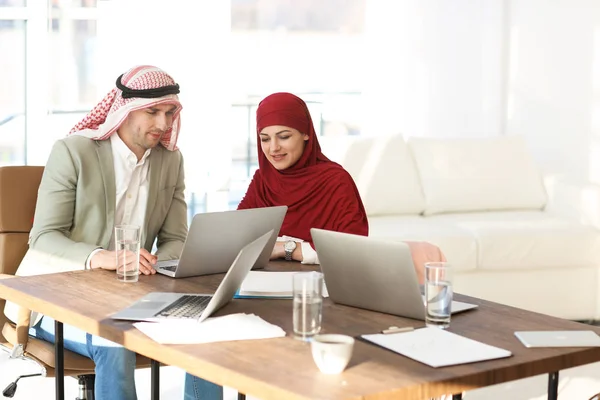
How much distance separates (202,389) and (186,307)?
2.34ft

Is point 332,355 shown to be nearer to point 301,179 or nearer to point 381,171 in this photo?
point 301,179

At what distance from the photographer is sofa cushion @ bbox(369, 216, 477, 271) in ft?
15.6

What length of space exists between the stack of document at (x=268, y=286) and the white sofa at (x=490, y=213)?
7.32ft

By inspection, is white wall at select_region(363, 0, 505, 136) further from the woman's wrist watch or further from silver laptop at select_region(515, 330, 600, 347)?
silver laptop at select_region(515, 330, 600, 347)

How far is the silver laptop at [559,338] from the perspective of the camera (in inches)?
75.9

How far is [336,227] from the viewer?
3086 millimetres

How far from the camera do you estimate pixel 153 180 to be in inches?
119

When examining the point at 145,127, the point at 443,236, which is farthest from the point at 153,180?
the point at 443,236

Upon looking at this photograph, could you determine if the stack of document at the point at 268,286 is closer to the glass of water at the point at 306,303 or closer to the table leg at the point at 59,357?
the glass of water at the point at 306,303

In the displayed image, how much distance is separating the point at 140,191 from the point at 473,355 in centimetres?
145

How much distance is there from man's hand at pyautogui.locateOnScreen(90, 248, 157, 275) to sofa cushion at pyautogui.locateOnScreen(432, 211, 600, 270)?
260cm

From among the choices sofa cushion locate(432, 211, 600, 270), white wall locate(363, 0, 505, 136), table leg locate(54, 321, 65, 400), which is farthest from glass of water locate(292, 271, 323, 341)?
white wall locate(363, 0, 505, 136)

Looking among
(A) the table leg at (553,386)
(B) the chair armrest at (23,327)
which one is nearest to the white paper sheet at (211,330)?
(A) the table leg at (553,386)

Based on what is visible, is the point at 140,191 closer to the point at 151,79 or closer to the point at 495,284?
the point at 151,79
